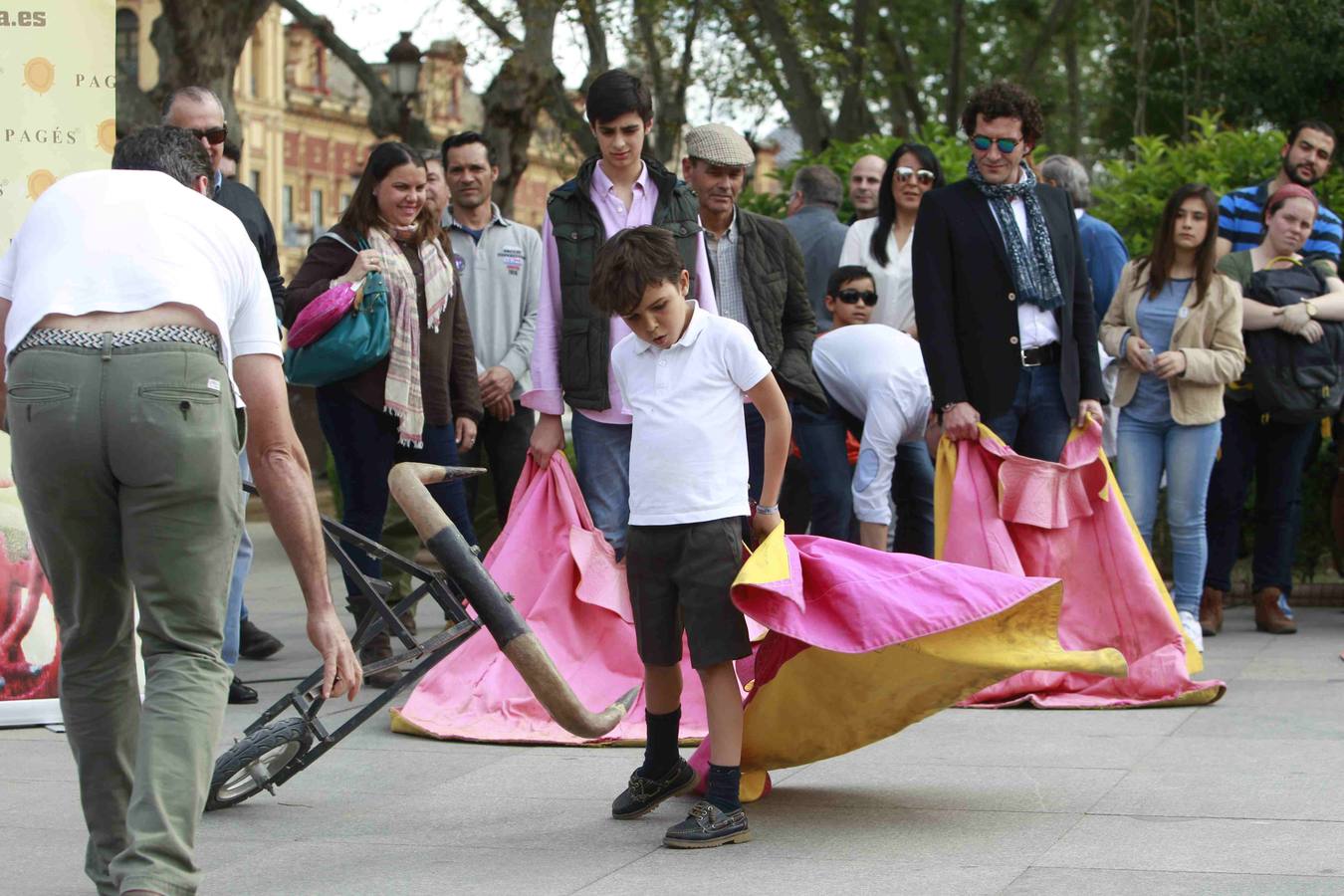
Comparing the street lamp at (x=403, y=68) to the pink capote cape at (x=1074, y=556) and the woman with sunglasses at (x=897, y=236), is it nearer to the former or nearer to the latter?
the woman with sunglasses at (x=897, y=236)

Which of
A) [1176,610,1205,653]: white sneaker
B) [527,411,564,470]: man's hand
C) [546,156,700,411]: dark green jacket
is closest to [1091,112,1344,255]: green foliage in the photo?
[1176,610,1205,653]: white sneaker

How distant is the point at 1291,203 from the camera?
328 inches

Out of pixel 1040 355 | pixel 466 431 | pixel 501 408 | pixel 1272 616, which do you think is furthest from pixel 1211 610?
pixel 466 431

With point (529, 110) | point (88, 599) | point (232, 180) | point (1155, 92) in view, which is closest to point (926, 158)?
point (232, 180)

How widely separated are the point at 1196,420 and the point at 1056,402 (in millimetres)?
1211

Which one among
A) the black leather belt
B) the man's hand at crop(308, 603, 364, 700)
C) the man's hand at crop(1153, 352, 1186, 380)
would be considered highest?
the black leather belt

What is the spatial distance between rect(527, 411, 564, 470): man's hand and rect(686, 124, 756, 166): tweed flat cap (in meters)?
1.10

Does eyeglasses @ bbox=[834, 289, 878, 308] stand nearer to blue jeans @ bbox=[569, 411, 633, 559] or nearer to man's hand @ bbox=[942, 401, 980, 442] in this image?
man's hand @ bbox=[942, 401, 980, 442]

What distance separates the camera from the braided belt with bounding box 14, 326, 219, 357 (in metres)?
3.80

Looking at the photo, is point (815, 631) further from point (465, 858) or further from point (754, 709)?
point (465, 858)

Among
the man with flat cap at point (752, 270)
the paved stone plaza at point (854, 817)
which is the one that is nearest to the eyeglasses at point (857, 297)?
the man with flat cap at point (752, 270)

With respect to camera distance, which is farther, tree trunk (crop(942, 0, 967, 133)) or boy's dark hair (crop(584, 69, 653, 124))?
tree trunk (crop(942, 0, 967, 133))

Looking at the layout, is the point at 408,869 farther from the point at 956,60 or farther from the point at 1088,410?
the point at 956,60

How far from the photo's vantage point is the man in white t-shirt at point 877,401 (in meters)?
7.58
